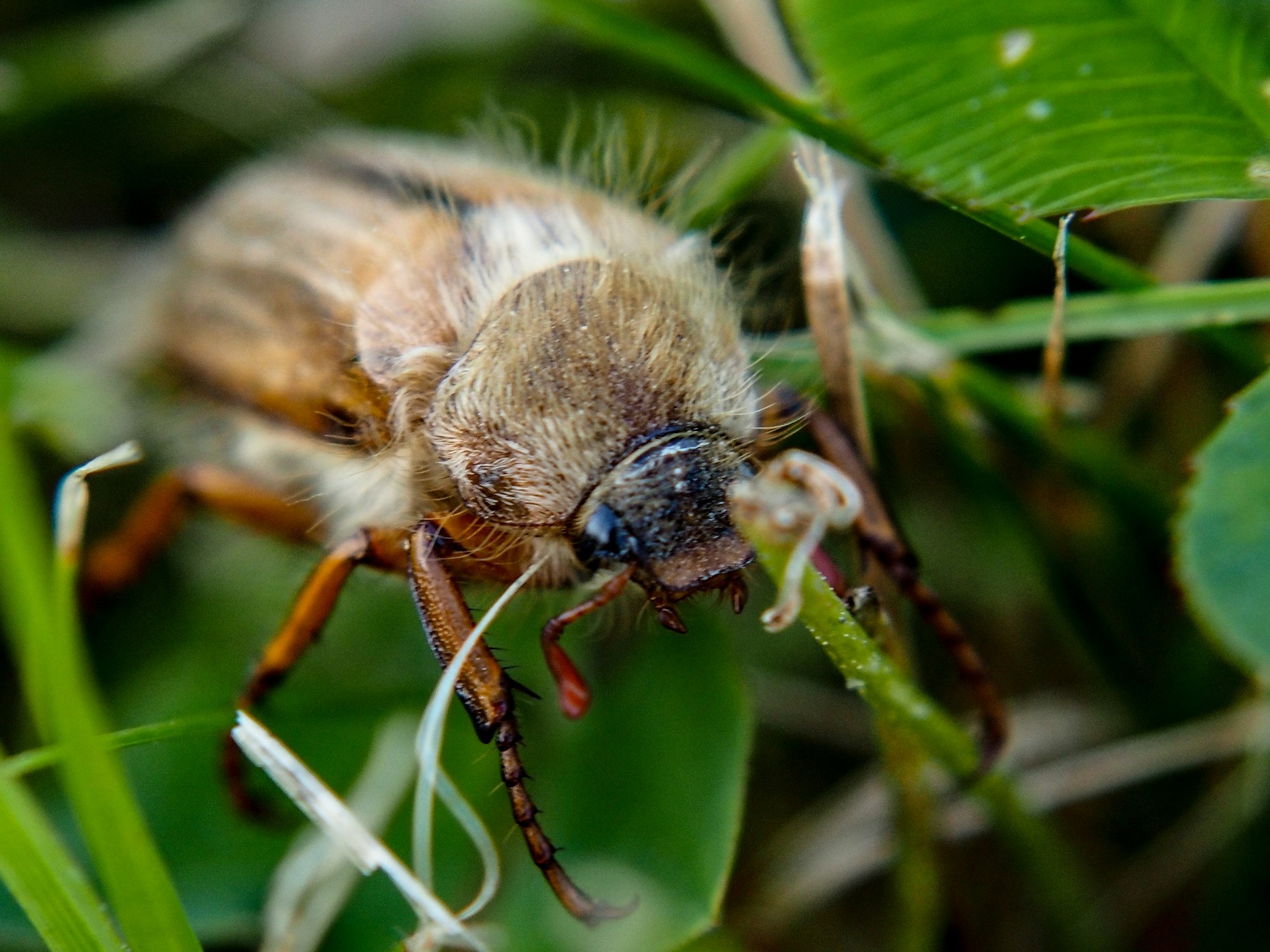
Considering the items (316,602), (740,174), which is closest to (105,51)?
(740,174)

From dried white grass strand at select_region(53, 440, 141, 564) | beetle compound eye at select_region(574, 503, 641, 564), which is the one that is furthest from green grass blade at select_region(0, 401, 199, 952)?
Result: beetle compound eye at select_region(574, 503, 641, 564)

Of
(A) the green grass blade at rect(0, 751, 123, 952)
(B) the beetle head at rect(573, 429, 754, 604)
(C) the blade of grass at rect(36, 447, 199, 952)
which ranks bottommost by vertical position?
(A) the green grass blade at rect(0, 751, 123, 952)

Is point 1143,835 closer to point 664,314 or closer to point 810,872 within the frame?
point 810,872

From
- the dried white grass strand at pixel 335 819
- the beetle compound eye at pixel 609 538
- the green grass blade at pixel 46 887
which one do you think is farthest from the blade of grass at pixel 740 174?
the green grass blade at pixel 46 887

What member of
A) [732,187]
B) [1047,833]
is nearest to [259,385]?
[732,187]

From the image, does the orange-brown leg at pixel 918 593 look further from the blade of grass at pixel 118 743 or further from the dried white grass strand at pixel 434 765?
the blade of grass at pixel 118 743

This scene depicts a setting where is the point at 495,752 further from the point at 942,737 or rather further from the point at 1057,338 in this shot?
the point at 1057,338

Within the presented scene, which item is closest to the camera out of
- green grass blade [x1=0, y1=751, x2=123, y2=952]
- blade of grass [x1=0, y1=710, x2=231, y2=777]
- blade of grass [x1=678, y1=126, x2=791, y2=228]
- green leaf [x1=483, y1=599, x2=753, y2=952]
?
green grass blade [x1=0, y1=751, x2=123, y2=952]

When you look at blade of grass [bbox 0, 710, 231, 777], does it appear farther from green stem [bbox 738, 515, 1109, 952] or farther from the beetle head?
green stem [bbox 738, 515, 1109, 952]
